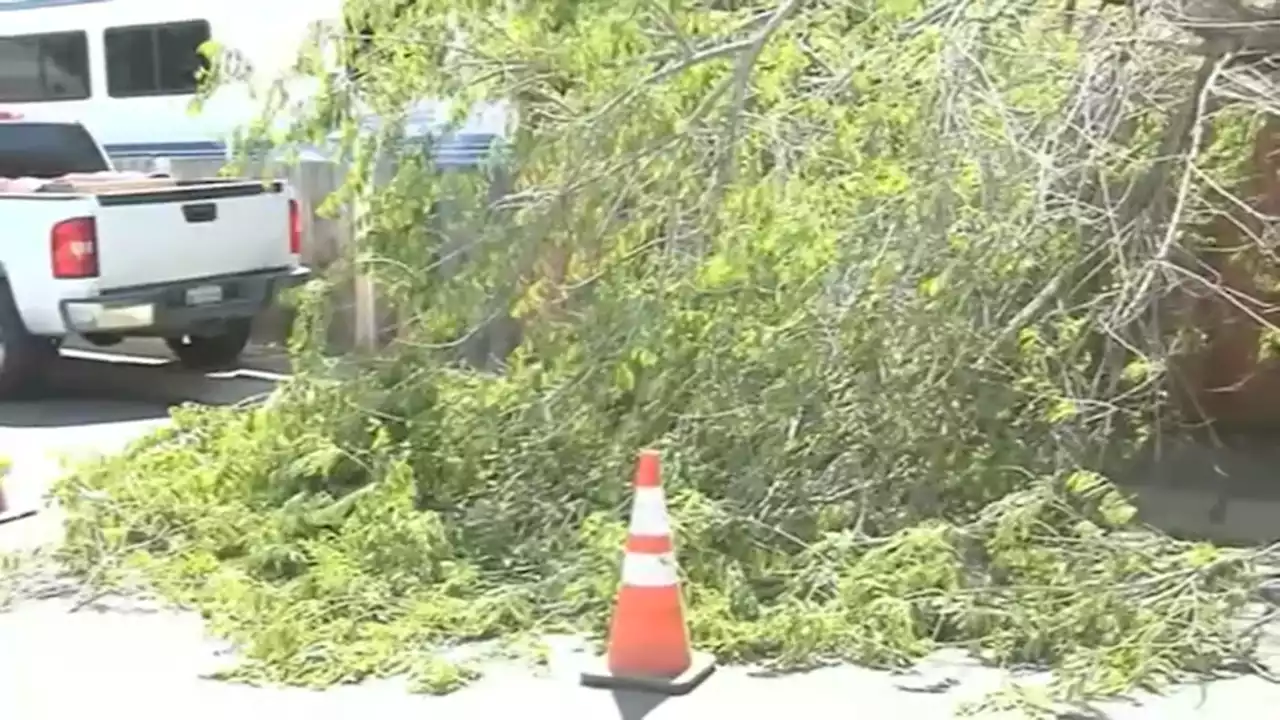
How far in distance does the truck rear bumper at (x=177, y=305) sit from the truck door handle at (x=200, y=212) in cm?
39

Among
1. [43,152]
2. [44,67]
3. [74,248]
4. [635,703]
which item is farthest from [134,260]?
[44,67]

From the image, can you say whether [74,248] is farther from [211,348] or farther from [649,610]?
[649,610]

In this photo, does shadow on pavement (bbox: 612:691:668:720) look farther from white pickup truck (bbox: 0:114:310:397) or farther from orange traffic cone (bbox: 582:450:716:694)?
white pickup truck (bbox: 0:114:310:397)

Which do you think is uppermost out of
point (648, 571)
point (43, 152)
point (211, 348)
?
point (43, 152)

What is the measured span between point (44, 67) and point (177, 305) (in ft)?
22.6

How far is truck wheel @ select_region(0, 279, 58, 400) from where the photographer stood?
1109cm

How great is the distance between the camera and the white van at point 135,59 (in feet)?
45.8

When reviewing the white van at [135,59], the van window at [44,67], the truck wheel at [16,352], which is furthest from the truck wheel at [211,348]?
the van window at [44,67]

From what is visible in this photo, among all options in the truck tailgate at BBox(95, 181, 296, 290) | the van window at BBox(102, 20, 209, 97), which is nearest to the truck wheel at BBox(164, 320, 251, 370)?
the truck tailgate at BBox(95, 181, 296, 290)

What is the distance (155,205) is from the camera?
10.8m

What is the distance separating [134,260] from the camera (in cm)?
1074

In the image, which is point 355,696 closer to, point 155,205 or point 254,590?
point 254,590

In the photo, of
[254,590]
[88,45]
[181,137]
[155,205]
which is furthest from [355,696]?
[88,45]

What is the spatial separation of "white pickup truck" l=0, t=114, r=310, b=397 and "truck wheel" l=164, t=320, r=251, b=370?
284 millimetres
